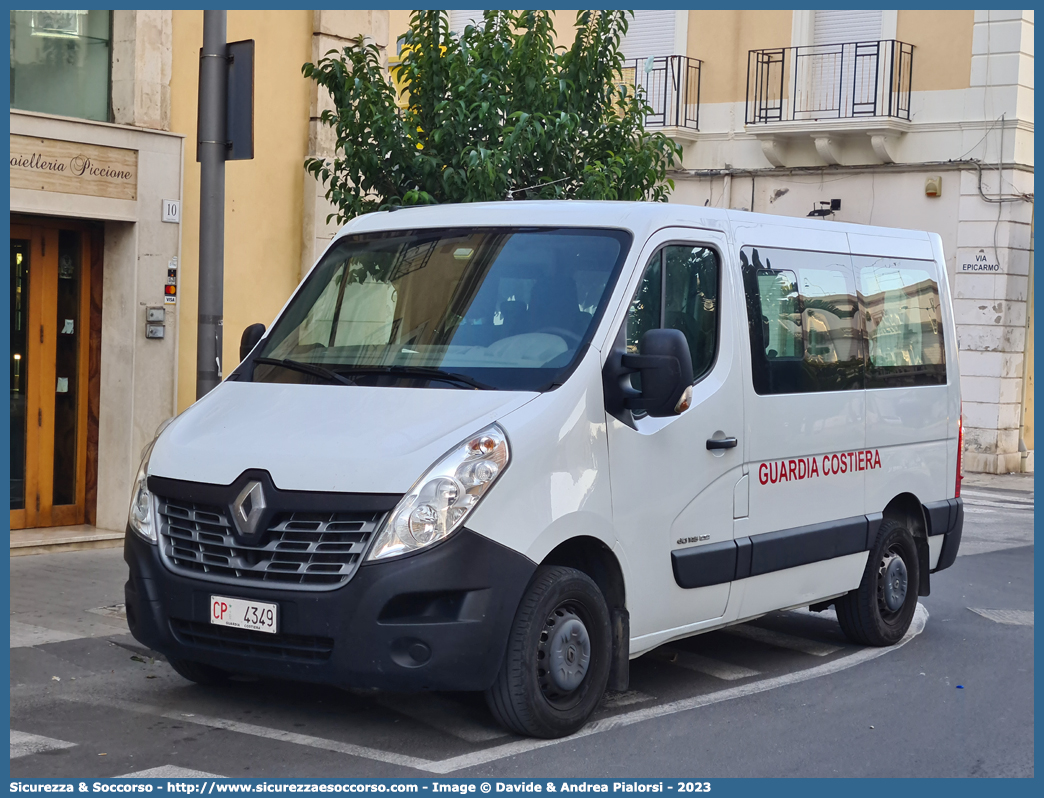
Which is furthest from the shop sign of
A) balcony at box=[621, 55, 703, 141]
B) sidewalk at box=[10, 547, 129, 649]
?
balcony at box=[621, 55, 703, 141]

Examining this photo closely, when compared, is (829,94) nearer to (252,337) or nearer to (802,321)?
(802,321)

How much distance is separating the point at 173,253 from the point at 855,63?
14.4 meters

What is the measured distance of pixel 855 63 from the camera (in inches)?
897

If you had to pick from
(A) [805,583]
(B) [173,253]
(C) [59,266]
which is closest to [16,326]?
(C) [59,266]

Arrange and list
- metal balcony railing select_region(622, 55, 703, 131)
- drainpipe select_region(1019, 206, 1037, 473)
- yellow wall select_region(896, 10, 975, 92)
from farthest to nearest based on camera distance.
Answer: metal balcony railing select_region(622, 55, 703, 131) < drainpipe select_region(1019, 206, 1037, 473) < yellow wall select_region(896, 10, 975, 92)

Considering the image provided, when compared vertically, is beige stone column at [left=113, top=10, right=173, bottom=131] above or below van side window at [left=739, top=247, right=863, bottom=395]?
above

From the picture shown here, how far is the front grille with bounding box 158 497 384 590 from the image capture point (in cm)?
553

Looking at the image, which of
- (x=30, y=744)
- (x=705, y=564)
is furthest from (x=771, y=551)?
(x=30, y=744)

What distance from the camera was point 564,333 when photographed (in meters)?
6.20

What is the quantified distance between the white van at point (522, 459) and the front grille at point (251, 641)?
0.01m

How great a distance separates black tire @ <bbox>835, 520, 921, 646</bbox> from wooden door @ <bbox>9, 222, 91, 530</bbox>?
6174 millimetres

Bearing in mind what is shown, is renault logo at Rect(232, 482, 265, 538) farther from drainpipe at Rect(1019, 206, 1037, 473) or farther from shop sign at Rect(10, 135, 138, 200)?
drainpipe at Rect(1019, 206, 1037, 473)

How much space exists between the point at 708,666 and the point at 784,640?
1.01 meters

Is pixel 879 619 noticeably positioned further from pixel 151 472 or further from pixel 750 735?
pixel 151 472
